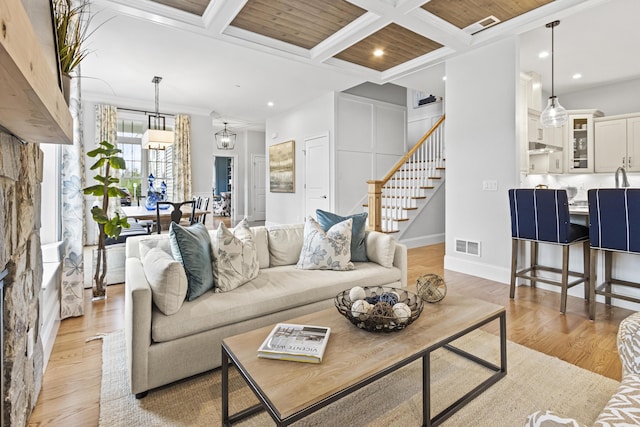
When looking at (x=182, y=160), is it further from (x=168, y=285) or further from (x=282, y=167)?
(x=168, y=285)

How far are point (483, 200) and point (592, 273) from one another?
55.7 inches

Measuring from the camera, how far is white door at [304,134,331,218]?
6.35 metres

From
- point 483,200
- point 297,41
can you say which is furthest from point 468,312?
point 297,41

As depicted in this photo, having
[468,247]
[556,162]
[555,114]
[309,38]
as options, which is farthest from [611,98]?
[309,38]

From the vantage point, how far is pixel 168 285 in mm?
1777

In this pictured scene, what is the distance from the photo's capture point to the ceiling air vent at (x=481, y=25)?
3.48m

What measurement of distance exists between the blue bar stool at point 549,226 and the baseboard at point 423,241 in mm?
2548

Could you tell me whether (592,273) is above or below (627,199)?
below

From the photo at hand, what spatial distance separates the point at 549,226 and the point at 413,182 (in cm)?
325

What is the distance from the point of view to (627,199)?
2428 millimetres

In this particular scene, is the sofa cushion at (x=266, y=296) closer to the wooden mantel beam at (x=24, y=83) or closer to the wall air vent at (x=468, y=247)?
the wooden mantel beam at (x=24, y=83)

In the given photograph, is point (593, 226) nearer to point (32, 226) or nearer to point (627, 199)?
point (627, 199)

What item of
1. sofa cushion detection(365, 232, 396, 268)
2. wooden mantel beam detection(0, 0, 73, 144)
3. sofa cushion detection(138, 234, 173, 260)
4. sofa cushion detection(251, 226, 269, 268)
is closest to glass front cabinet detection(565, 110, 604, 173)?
sofa cushion detection(365, 232, 396, 268)

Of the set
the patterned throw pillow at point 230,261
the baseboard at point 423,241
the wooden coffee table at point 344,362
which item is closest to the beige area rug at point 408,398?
the wooden coffee table at point 344,362
